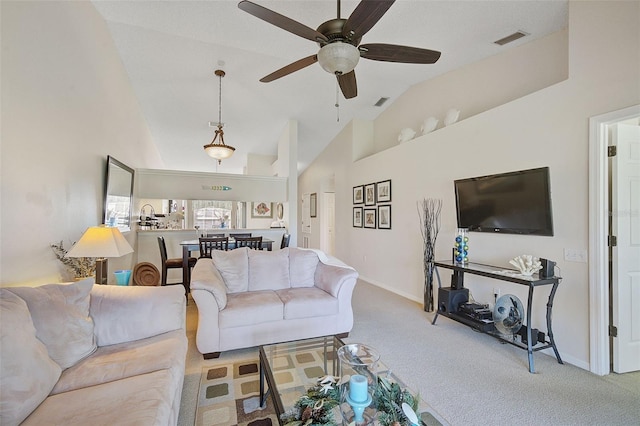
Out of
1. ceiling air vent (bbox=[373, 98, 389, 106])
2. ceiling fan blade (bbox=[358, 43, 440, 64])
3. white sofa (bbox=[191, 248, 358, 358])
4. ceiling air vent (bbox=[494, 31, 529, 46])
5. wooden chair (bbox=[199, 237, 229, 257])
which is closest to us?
ceiling fan blade (bbox=[358, 43, 440, 64])

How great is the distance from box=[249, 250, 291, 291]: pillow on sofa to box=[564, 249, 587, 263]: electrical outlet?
2.81 metres

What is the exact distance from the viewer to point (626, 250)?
7.96 feet

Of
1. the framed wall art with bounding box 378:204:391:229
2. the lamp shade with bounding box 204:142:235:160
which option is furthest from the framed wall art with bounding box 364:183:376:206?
the lamp shade with bounding box 204:142:235:160

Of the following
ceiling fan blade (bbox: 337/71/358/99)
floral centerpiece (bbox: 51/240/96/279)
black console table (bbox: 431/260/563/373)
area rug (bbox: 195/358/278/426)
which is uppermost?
ceiling fan blade (bbox: 337/71/358/99)

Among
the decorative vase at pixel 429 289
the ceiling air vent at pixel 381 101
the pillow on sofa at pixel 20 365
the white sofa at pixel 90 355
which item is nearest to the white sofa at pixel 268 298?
the white sofa at pixel 90 355

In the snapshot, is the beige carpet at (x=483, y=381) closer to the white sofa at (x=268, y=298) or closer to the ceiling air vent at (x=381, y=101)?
the white sofa at (x=268, y=298)

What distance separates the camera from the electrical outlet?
2.54m

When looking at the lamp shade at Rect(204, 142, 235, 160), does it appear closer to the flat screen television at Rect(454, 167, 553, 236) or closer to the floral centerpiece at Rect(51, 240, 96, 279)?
the floral centerpiece at Rect(51, 240, 96, 279)

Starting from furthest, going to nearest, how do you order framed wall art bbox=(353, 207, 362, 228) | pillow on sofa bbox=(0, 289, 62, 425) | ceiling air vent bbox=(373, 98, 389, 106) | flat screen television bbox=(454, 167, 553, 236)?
framed wall art bbox=(353, 207, 362, 228), ceiling air vent bbox=(373, 98, 389, 106), flat screen television bbox=(454, 167, 553, 236), pillow on sofa bbox=(0, 289, 62, 425)

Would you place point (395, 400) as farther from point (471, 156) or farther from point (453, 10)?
point (453, 10)

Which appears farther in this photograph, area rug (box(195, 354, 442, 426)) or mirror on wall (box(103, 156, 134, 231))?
mirror on wall (box(103, 156, 134, 231))

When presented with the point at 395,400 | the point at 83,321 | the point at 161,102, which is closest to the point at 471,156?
the point at 395,400

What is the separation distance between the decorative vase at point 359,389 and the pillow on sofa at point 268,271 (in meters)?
1.93

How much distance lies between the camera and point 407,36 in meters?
3.52
